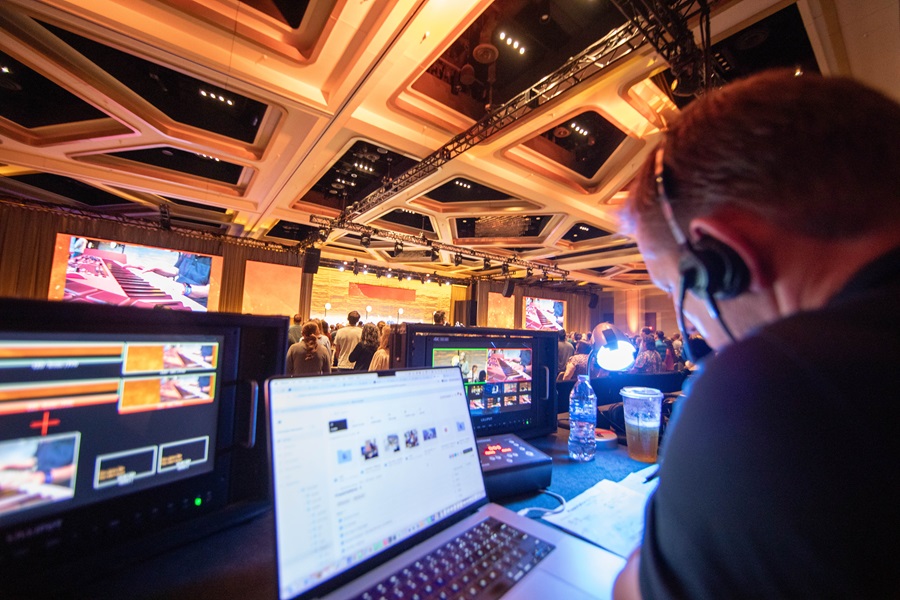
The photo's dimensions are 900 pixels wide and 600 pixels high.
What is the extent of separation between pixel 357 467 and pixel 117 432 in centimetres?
41

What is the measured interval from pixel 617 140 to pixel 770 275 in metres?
4.70

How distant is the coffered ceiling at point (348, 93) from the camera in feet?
8.22

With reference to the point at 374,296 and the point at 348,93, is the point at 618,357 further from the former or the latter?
the point at 374,296

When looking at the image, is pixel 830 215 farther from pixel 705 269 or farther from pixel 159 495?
pixel 159 495

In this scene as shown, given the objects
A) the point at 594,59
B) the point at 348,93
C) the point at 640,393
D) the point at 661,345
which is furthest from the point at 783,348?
the point at 661,345

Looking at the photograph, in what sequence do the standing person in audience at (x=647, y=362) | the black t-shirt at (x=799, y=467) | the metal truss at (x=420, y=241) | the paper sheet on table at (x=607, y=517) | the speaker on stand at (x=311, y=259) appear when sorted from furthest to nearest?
the speaker on stand at (x=311, y=259)
the metal truss at (x=420, y=241)
the standing person in audience at (x=647, y=362)
the paper sheet on table at (x=607, y=517)
the black t-shirt at (x=799, y=467)

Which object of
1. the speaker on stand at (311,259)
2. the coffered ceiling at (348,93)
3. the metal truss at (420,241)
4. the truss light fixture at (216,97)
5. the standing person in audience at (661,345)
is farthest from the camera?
the speaker on stand at (311,259)

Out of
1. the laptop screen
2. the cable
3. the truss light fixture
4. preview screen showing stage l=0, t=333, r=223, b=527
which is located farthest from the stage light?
the truss light fixture

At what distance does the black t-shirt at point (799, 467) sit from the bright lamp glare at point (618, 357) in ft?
4.84

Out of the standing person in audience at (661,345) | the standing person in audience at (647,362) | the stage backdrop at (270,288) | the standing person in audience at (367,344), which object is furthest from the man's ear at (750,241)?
the stage backdrop at (270,288)

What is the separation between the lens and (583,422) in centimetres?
134

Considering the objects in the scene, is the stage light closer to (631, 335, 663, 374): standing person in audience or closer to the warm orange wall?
(631, 335, 663, 374): standing person in audience

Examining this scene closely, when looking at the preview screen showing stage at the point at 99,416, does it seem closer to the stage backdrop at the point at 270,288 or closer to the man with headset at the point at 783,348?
the man with headset at the point at 783,348

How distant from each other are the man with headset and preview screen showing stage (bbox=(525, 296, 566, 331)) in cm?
1221
